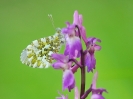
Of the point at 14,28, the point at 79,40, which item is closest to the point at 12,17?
the point at 14,28

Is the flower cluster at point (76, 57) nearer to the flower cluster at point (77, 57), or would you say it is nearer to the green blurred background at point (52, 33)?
the flower cluster at point (77, 57)

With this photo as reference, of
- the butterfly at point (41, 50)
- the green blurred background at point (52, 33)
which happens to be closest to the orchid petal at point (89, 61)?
the butterfly at point (41, 50)

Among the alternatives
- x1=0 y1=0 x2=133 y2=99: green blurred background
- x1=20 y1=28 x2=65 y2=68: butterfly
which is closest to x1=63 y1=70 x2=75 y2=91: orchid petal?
x1=20 y1=28 x2=65 y2=68: butterfly

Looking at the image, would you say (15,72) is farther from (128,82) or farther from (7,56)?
(128,82)

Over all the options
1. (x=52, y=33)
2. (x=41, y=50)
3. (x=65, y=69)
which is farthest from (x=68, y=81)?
(x=52, y=33)

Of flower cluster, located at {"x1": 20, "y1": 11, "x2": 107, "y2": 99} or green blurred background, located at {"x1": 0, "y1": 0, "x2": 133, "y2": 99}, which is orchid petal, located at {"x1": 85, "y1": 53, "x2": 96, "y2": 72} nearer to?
flower cluster, located at {"x1": 20, "y1": 11, "x2": 107, "y2": 99}
